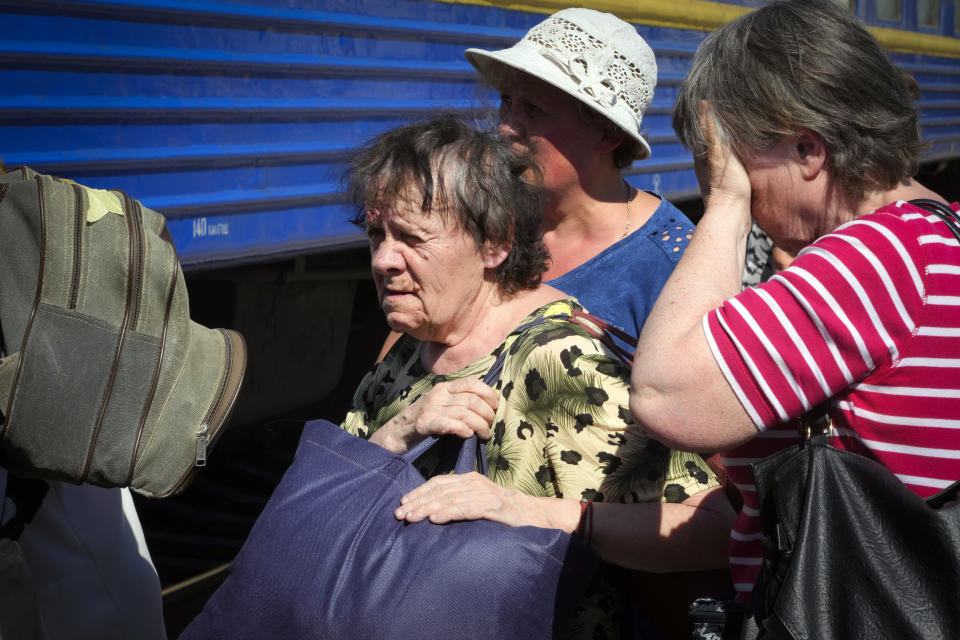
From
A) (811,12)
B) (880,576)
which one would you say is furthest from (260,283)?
(880,576)

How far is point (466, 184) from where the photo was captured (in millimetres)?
1852

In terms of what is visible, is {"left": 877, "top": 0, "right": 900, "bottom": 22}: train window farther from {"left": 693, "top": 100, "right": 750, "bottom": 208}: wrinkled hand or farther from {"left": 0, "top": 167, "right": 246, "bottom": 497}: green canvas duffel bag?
{"left": 0, "top": 167, "right": 246, "bottom": 497}: green canvas duffel bag

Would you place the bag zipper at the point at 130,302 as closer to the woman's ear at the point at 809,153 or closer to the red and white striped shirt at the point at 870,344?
the red and white striped shirt at the point at 870,344

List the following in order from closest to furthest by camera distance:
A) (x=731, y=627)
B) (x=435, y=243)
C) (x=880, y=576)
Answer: (x=880, y=576), (x=731, y=627), (x=435, y=243)

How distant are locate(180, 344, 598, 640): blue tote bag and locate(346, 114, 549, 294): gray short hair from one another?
1.75 ft

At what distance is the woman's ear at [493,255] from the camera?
1.90 m

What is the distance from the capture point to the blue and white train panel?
99.4 inches

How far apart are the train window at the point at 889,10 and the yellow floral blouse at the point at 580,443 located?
5.24 meters

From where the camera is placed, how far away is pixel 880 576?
1.08 meters

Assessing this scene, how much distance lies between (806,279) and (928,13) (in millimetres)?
6349

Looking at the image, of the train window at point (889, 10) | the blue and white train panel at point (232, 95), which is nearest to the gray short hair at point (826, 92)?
the blue and white train panel at point (232, 95)

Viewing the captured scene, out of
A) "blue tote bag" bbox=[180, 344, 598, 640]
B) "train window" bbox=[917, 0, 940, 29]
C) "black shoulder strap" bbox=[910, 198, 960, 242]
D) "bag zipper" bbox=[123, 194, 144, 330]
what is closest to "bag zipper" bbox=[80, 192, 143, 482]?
"bag zipper" bbox=[123, 194, 144, 330]

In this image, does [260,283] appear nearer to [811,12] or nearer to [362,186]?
[362,186]

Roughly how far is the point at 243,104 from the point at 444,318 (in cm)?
148
